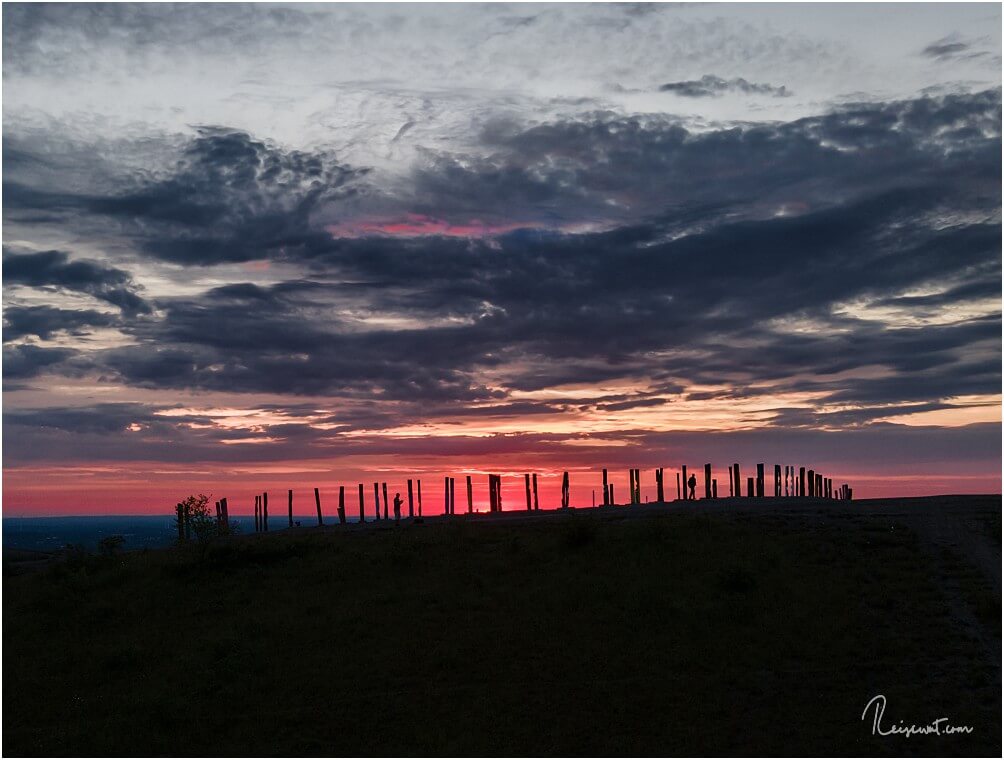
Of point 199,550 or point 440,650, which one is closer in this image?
point 440,650

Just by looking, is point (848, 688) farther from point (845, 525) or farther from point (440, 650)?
point (845, 525)

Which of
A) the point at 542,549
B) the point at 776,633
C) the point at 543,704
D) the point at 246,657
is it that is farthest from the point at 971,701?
the point at 246,657

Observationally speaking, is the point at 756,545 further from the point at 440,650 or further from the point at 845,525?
the point at 440,650

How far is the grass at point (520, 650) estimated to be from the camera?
70.6 feet

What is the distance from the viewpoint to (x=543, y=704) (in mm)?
22719

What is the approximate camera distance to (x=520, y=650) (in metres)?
26.0

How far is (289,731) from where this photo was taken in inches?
866

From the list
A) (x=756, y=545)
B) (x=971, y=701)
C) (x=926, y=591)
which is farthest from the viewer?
(x=756, y=545)

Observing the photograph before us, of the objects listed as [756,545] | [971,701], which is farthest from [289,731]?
[756,545]

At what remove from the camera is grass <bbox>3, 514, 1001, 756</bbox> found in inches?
847

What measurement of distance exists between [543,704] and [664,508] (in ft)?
97.4

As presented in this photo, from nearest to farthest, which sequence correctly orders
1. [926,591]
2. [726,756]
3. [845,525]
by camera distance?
[726,756] < [926,591] < [845,525]

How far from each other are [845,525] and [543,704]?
63.5 feet

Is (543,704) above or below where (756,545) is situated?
below
